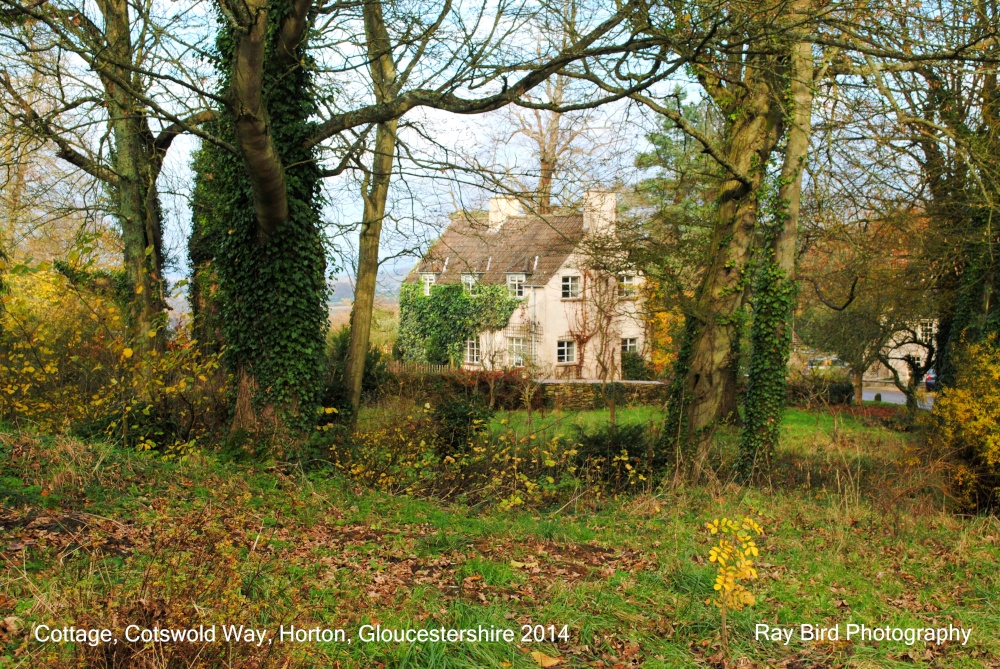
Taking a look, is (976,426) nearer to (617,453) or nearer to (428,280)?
(617,453)

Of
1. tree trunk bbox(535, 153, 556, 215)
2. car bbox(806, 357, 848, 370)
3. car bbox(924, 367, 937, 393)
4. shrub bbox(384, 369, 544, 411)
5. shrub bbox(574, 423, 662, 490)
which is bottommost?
shrub bbox(574, 423, 662, 490)

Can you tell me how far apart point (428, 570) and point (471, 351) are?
2853 centimetres

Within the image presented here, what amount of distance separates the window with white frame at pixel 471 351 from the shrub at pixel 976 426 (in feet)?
78.2

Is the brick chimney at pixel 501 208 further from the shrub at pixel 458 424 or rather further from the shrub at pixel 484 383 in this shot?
the shrub at pixel 484 383

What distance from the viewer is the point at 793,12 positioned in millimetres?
8562

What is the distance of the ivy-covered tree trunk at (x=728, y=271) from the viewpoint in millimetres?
11367

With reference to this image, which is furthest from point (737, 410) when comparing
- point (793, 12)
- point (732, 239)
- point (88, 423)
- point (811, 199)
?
point (88, 423)

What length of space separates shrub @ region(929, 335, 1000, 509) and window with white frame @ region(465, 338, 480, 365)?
23823mm

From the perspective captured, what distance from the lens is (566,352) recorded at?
33.8 m

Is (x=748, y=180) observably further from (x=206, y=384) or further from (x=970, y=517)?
(x=206, y=384)

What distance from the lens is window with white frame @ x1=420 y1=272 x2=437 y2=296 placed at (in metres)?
34.6

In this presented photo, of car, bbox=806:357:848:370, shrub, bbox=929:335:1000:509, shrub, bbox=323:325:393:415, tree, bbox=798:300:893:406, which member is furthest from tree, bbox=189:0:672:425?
car, bbox=806:357:848:370

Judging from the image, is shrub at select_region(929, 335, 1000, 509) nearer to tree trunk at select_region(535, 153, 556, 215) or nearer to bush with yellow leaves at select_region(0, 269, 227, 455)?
tree trunk at select_region(535, 153, 556, 215)

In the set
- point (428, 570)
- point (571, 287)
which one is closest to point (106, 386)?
point (428, 570)
